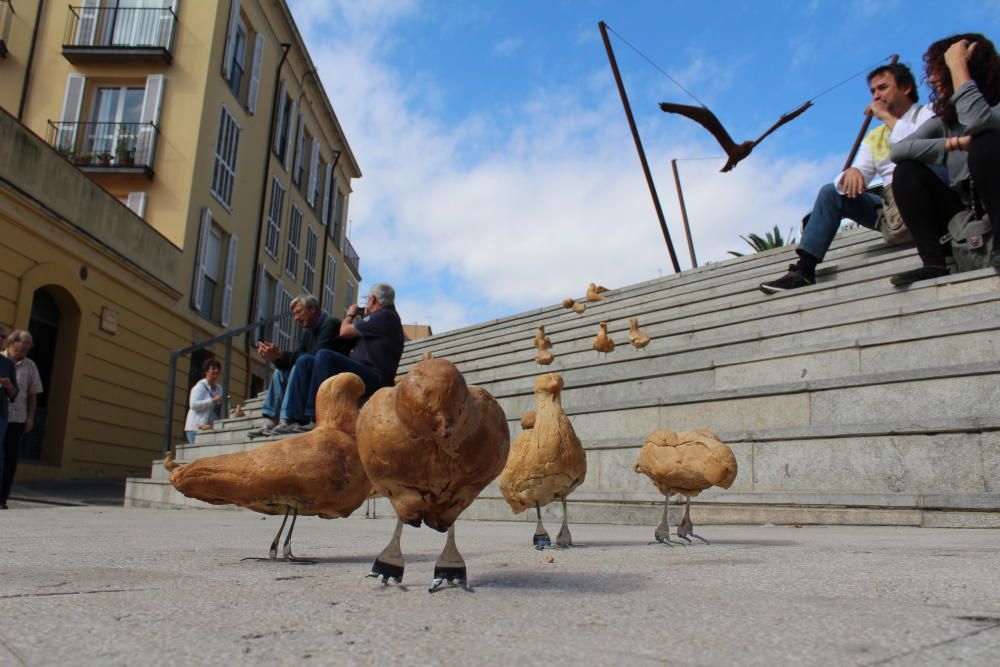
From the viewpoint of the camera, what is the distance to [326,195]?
28.5 m

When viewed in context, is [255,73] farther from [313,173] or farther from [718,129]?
[718,129]

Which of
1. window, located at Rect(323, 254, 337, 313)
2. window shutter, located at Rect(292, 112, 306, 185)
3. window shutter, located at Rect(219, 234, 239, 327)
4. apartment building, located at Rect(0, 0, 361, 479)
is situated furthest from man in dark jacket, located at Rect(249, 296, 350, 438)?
window, located at Rect(323, 254, 337, 313)

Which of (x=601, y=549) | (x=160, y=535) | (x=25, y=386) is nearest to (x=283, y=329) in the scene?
(x=25, y=386)

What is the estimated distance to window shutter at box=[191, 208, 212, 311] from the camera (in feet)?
53.2

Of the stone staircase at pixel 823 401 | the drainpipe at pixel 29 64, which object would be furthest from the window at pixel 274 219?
the stone staircase at pixel 823 401

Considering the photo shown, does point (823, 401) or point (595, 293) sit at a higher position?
point (595, 293)

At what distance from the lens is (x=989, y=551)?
2.47 m

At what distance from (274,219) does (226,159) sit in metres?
4.09

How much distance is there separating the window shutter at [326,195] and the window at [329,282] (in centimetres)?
163

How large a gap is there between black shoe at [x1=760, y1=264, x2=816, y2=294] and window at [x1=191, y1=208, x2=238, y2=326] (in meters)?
13.6

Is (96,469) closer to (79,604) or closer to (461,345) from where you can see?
(461,345)

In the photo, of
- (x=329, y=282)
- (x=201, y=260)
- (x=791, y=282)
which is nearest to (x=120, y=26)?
(x=201, y=260)

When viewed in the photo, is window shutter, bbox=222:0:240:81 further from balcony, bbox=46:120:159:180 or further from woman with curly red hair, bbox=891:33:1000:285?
woman with curly red hair, bbox=891:33:1000:285

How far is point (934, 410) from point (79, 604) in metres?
4.39
